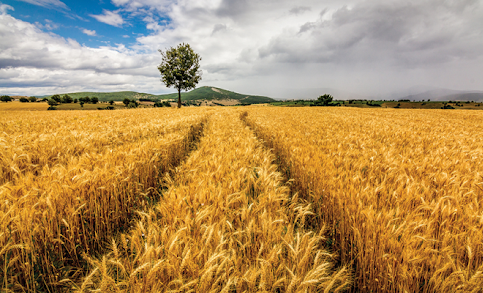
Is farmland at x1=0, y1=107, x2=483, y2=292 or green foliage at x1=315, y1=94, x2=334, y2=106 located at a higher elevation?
green foliage at x1=315, y1=94, x2=334, y2=106

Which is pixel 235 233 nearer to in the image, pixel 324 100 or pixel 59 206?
pixel 59 206

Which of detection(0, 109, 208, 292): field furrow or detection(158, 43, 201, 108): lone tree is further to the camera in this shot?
detection(158, 43, 201, 108): lone tree

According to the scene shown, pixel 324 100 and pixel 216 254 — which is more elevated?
pixel 324 100

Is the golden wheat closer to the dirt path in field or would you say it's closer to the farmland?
the farmland

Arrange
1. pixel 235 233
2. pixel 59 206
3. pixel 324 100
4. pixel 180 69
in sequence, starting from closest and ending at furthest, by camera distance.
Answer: pixel 235 233, pixel 59 206, pixel 180 69, pixel 324 100

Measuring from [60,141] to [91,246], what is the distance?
3.43 m

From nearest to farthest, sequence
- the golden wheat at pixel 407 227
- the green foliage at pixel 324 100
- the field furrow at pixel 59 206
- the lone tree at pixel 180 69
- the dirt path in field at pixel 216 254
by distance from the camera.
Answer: the dirt path in field at pixel 216 254 → the golden wheat at pixel 407 227 → the field furrow at pixel 59 206 → the lone tree at pixel 180 69 → the green foliage at pixel 324 100

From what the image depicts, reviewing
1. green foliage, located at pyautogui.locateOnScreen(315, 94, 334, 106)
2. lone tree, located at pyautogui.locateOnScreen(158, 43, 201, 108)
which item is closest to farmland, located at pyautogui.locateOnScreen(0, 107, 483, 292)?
lone tree, located at pyautogui.locateOnScreen(158, 43, 201, 108)

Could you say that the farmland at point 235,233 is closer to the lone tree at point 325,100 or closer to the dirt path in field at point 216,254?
the dirt path in field at point 216,254

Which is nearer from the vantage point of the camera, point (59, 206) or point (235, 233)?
point (235, 233)

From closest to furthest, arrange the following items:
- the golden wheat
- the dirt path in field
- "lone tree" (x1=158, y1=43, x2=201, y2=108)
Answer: the dirt path in field, the golden wheat, "lone tree" (x1=158, y1=43, x2=201, y2=108)

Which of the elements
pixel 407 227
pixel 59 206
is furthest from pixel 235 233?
pixel 59 206

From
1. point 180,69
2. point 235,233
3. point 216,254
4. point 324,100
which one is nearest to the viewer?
point 216,254

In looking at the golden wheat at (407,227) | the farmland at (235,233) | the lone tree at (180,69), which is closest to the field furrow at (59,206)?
the farmland at (235,233)
